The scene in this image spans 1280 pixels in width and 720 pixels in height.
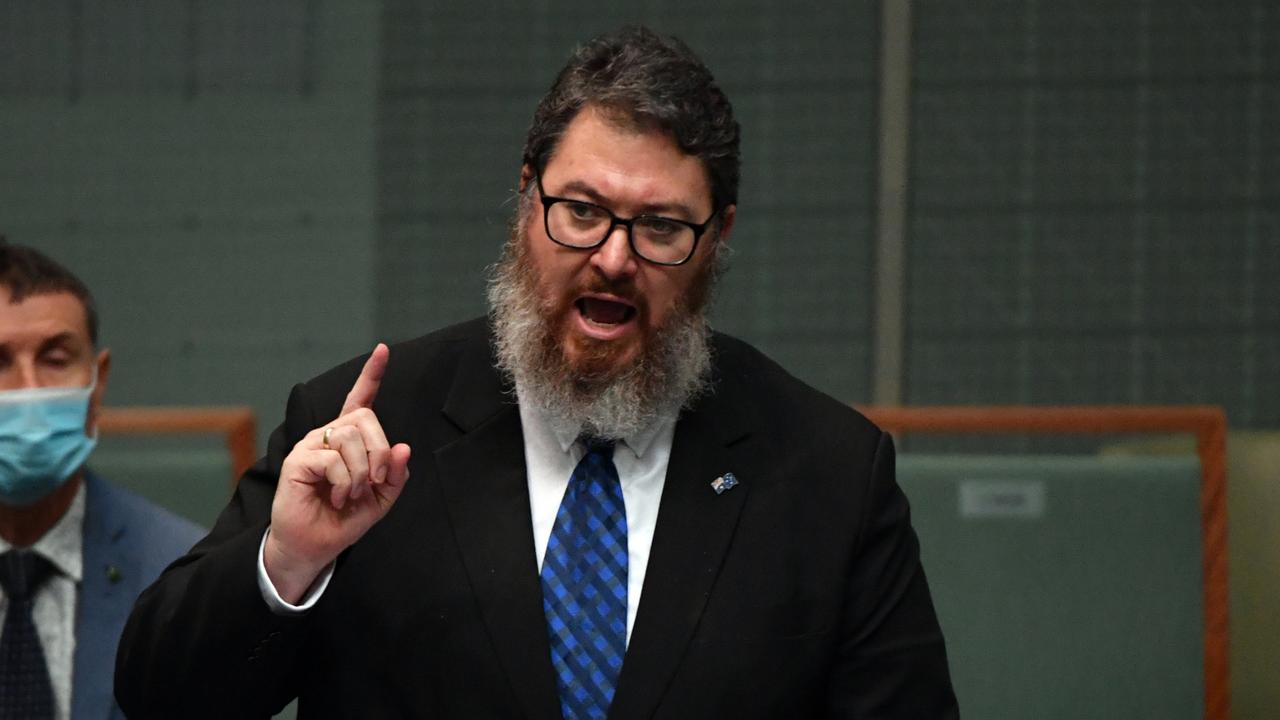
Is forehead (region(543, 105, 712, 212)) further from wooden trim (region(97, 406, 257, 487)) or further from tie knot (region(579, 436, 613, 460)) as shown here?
wooden trim (region(97, 406, 257, 487))

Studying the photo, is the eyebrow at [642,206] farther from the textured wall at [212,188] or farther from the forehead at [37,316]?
the textured wall at [212,188]

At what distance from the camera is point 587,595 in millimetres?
1817

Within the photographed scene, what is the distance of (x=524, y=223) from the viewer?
199 cm

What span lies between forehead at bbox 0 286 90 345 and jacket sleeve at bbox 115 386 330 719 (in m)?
1.00

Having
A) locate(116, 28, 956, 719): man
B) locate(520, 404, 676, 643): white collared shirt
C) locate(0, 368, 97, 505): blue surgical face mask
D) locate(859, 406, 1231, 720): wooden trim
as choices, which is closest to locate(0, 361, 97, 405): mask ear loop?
locate(0, 368, 97, 505): blue surgical face mask

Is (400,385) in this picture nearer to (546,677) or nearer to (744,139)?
(546,677)

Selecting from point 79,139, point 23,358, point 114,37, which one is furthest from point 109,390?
point 23,358

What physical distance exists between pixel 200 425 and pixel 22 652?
968 millimetres

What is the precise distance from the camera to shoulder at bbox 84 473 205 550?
105 inches

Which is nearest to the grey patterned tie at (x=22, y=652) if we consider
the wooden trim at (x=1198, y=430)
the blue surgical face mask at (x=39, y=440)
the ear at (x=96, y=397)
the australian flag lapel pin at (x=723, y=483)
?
the blue surgical face mask at (x=39, y=440)

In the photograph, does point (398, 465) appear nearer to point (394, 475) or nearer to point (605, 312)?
point (394, 475)

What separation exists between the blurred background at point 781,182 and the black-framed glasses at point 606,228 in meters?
2.18

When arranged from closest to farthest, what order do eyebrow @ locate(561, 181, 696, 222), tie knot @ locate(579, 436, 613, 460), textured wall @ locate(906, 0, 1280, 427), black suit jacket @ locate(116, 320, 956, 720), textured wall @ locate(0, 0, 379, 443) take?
black suit jacket @ locate(116, 320, 956, 720) < eyebrow @ locate(561, 181, 696, 222) < tie knot @ locate(579, 436, 613, 460) < textured wall @ locate(906, 0, 1280, 427) < textured wall @ locate(0, 0, 379, 443)

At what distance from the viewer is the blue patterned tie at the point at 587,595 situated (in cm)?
179
